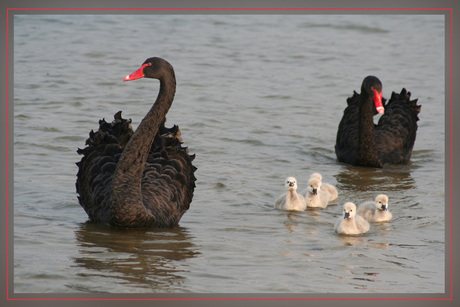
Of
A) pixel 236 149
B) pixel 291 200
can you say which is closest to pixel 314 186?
pixel 291 200

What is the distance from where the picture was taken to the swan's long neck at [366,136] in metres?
8.15

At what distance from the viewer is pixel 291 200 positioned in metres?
6.55

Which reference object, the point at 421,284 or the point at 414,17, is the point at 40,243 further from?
the point at 414,17

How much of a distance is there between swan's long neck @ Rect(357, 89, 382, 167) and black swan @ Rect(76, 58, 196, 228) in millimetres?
2523

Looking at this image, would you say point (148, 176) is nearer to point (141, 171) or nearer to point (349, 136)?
point (141, 171)

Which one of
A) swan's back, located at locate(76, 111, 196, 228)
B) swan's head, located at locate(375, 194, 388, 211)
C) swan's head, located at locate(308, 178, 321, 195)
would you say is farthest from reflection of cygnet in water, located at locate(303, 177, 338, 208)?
swan's back, located at locate(76, 111, 196, 228)

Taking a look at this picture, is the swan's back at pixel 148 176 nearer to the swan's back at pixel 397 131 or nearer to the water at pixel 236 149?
the water at pixel 236 149

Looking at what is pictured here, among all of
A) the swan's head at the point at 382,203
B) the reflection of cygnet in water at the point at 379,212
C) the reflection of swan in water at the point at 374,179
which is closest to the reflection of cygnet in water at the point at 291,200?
the reflection of cygnet in water at the point at 379,212

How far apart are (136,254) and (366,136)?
375cm

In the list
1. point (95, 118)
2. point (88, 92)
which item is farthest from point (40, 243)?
point (88, 92)

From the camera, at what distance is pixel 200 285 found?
4695 millimetres

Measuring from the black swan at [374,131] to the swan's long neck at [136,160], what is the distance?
8.97 ft

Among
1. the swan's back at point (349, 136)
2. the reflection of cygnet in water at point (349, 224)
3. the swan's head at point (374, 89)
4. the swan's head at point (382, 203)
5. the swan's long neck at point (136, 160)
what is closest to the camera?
the swan's long neck at point (136, 160)

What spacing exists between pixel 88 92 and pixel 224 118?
1.95m
